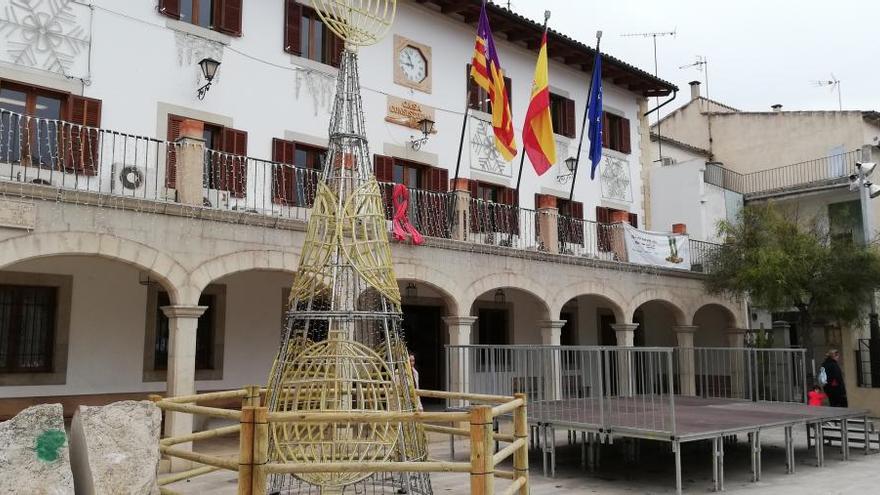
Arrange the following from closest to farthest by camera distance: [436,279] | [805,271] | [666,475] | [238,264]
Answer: [666,475] < [238,264] < [436,279] < [805,271]

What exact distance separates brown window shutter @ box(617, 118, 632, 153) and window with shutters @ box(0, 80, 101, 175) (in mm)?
14546

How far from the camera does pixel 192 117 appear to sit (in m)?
13.1

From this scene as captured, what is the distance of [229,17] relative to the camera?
542 inches

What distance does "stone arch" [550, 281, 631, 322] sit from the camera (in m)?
16.5

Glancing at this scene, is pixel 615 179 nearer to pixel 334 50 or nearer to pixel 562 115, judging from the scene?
pixel 562 115

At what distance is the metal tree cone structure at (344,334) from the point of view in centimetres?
657

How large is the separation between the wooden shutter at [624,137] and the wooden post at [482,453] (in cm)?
1782

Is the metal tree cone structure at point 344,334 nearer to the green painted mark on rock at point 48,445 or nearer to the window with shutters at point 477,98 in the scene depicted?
the green painted mark on rock at point 48,445

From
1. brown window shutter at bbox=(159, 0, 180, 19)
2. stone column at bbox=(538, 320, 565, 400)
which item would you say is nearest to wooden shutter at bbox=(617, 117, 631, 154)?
stone column at bbox=(538, 320, 565, 400)

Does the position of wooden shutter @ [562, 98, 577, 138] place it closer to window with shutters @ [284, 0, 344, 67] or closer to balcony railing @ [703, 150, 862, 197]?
balcony railing @ [703, 150, 862, 197]

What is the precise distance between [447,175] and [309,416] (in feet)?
40.3

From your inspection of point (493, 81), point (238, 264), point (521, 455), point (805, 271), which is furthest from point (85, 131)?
point (805, 271)

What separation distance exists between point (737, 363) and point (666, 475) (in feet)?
23.9

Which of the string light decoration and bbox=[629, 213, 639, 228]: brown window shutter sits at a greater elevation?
bbox=[629, 213, 639, 228]: brown window shutter
